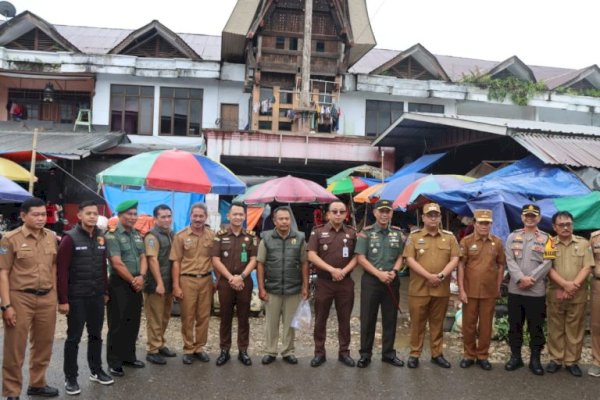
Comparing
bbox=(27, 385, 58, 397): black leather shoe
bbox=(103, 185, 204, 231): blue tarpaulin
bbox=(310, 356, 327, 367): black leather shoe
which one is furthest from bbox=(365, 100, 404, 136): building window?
bbox=(27, 385, 58, 397): black leather shoe

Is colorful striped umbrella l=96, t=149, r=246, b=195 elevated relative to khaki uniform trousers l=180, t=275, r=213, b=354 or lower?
elevated

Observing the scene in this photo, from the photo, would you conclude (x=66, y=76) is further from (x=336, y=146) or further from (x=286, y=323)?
(x=286, y=323)

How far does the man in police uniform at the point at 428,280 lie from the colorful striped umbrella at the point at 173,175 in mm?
2991

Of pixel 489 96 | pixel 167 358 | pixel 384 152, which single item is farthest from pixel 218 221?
pixel 489 96

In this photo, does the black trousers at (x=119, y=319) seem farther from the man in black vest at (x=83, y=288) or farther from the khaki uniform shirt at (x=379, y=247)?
the khaki uniform shirt at (x=379, y=247)

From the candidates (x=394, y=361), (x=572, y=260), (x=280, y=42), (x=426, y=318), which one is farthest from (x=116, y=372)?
(x=280, y=42)

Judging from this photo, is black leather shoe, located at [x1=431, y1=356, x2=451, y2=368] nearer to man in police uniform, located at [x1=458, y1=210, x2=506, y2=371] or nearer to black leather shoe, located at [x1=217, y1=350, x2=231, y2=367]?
man in police uniform, located at [x1=458, y1=210, x2=506, y2=371]

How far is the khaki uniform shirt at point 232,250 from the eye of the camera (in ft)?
17.7

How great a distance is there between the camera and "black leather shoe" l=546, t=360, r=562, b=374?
531 centimetres

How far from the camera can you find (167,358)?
17.8 ft

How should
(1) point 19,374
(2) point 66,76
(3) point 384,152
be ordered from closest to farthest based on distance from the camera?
(1) point 19,374, (3) point 384,152, (2) point 66,76

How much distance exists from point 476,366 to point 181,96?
52.1 feet

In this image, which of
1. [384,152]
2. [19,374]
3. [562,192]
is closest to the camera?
[19,374]

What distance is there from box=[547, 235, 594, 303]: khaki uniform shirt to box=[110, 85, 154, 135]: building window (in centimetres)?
1592
